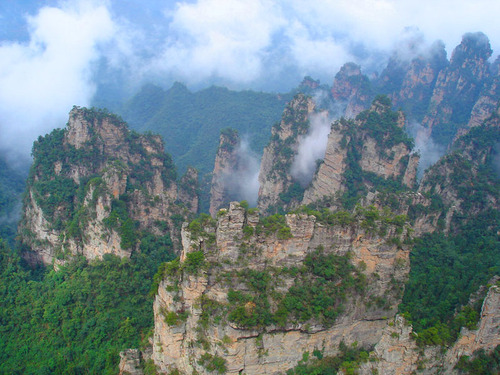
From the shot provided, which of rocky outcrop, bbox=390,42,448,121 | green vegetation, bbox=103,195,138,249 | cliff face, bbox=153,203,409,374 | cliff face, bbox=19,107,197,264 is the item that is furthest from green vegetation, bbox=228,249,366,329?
rocky outcrop, bbox=390,42,448,121

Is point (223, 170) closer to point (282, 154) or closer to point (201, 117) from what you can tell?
point (282, 154)

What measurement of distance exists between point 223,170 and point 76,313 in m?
35.7

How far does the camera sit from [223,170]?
63875mm

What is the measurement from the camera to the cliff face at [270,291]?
22844 mm

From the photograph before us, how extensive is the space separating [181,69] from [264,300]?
11938cm

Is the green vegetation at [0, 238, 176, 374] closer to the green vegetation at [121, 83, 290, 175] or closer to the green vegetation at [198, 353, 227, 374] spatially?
the green vegetation at [198, 353, 227, 374]

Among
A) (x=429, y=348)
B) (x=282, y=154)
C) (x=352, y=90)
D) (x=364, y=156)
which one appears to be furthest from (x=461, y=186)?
(x=352, y=90)

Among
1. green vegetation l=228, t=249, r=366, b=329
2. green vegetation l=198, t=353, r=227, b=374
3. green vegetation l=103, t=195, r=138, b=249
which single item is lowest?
green vegetation l=198, t=353, r=227, b=374

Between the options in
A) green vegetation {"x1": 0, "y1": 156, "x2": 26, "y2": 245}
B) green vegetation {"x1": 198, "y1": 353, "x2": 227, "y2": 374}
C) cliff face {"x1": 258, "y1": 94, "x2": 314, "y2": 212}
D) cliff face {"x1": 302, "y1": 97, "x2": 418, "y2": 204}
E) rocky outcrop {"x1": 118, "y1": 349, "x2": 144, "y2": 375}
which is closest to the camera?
green vegetation {"x1": 198, "y1": 353, "x2": 227, "y2": 374}

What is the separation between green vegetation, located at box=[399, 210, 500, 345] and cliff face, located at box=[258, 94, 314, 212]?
2023cm

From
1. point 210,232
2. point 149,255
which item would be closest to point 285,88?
point 149,255

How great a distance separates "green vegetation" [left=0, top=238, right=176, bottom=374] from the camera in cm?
2902

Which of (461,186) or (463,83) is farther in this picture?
(463,83)

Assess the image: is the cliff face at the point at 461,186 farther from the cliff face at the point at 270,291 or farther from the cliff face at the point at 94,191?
the cliff face at the point at 94,191
